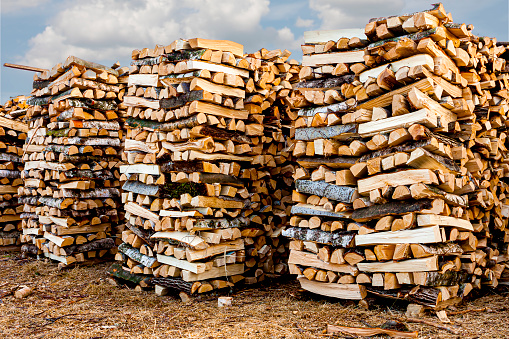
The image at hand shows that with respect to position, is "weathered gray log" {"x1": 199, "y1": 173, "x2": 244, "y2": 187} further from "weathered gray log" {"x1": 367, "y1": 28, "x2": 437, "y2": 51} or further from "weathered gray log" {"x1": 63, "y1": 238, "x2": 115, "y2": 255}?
"weathered gray log" {"x1": 63, "y1": 238, "x2": 115, "y2": 255}

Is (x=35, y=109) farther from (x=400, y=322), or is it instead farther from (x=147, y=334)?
(x=400, y=322)

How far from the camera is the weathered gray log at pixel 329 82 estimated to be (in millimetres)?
5011

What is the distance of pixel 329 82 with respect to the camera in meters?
5.15

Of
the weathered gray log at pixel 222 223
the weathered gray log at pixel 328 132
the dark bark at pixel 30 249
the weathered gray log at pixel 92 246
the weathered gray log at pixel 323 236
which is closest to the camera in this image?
the weathered gray log at pixel 323 236

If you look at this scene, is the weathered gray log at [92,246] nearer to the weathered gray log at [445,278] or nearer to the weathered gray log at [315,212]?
the weathered gray log at [315,212]

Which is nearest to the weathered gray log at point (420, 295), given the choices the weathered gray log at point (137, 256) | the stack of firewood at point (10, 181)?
the weathered gray log at point (137, 256)

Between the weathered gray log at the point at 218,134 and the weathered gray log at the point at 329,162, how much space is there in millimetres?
1001

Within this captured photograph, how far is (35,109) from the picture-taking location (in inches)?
336

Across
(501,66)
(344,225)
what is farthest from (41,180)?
(501,66)

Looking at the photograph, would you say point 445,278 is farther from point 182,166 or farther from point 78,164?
point 78,164

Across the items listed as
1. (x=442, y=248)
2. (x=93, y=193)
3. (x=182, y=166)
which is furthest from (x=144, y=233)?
(x=442, y=248)

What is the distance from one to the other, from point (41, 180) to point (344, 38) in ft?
19.9

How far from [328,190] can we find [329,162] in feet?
1.02

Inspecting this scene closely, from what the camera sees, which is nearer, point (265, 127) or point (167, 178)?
point (167, 178)
